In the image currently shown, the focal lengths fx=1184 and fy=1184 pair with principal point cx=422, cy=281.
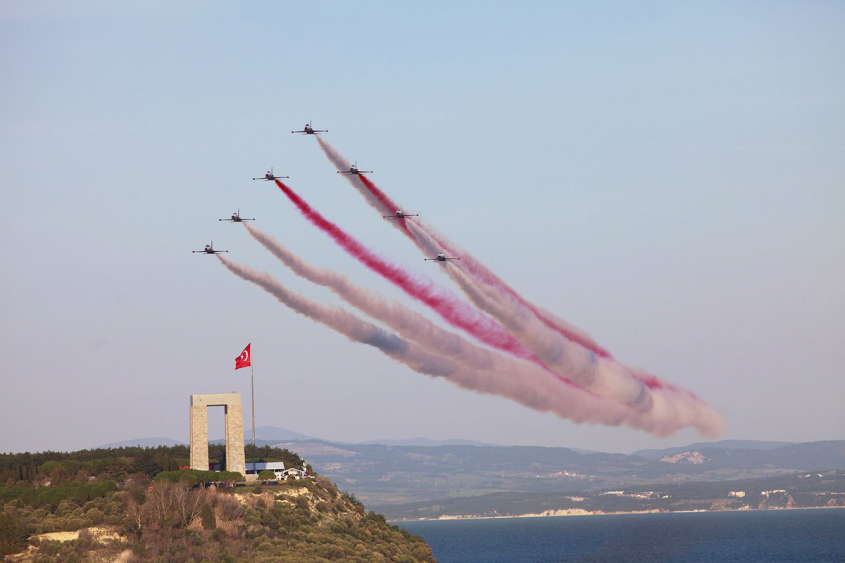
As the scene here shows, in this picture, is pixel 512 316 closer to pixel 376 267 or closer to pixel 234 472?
pixel 376 267

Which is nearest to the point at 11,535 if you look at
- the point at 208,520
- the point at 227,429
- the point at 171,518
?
the point at 171,518

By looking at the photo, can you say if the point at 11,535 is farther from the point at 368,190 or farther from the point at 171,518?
the point at 368,190

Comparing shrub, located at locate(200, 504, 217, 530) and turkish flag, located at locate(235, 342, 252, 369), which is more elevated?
turkish flag, located at locate(235, 342, 252, 369)

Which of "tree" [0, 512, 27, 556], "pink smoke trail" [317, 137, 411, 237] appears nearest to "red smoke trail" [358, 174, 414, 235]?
"pink smoke trail" [317, 137, 411, 237]

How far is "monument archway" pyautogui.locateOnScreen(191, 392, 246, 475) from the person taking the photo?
13662cm

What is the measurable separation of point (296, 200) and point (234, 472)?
105ft

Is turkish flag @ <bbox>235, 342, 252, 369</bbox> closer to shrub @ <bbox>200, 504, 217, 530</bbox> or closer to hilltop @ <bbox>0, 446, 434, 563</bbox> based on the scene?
hilltop @ <bbox>0, 446, 434, 563</bbox>

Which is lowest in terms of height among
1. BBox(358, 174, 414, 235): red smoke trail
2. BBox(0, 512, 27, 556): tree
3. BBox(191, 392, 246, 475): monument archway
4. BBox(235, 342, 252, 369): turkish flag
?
BBox(0, 512, 27, 556): tree

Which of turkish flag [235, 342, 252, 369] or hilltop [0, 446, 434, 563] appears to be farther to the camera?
turkish flag [235, 342, 252, 369]

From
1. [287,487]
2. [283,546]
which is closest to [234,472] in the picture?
[287,487]

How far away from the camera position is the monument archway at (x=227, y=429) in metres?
137

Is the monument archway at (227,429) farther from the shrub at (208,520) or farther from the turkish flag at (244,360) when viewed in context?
the shrub at (208,520)

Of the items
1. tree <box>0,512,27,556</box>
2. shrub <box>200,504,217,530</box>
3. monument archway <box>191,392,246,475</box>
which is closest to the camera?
tree <box>0,512,27,556</box>

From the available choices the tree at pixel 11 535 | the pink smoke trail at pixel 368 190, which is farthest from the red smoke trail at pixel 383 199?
the tree at pixel 11 535
